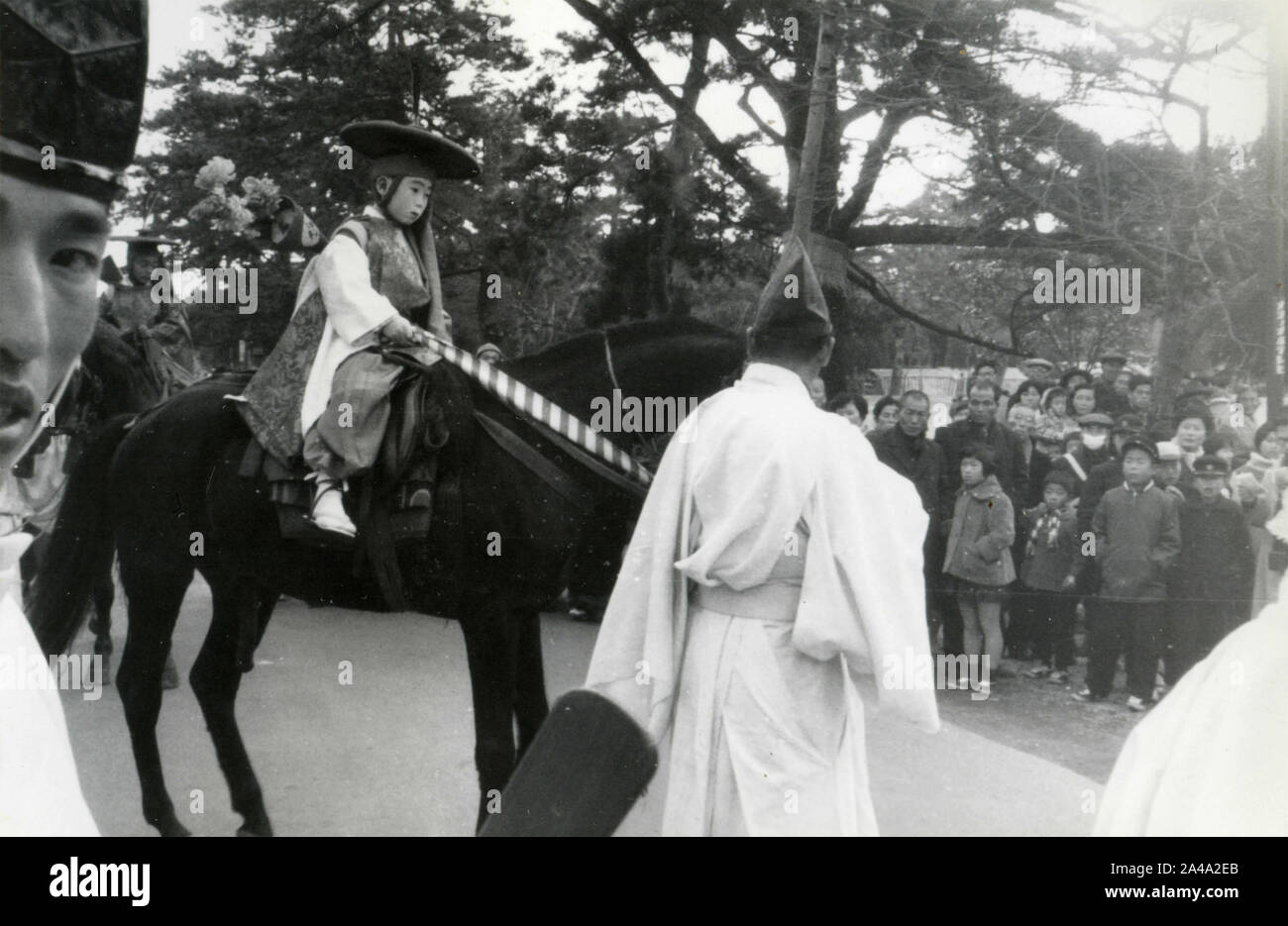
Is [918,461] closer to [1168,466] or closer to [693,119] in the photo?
[1168,466]

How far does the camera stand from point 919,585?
2697 mm

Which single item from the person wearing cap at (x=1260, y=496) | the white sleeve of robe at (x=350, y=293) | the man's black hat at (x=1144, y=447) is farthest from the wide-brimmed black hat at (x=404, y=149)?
the man's black hat at (x=1144, y=447)

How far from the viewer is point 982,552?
596 centimetres

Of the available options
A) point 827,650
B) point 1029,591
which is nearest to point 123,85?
point 827,650

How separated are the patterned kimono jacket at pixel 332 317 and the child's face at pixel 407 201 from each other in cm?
4

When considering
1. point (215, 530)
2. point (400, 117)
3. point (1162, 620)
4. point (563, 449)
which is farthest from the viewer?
point (1162, 620)

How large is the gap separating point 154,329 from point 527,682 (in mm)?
2797

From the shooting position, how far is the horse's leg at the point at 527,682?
12.5 feet

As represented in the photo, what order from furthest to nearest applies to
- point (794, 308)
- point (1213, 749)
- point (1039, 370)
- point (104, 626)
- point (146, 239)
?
point (1039, 370) < point (104, 626) < point (146, 239) < point (794, 308) < point (1213, 749)

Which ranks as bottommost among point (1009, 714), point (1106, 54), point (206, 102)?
point (1009, 714)

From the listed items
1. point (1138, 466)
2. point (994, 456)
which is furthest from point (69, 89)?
point (994, 456)

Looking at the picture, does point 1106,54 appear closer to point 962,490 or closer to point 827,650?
point 962,490

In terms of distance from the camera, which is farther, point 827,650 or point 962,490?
point 962,490

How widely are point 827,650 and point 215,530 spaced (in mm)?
2460
